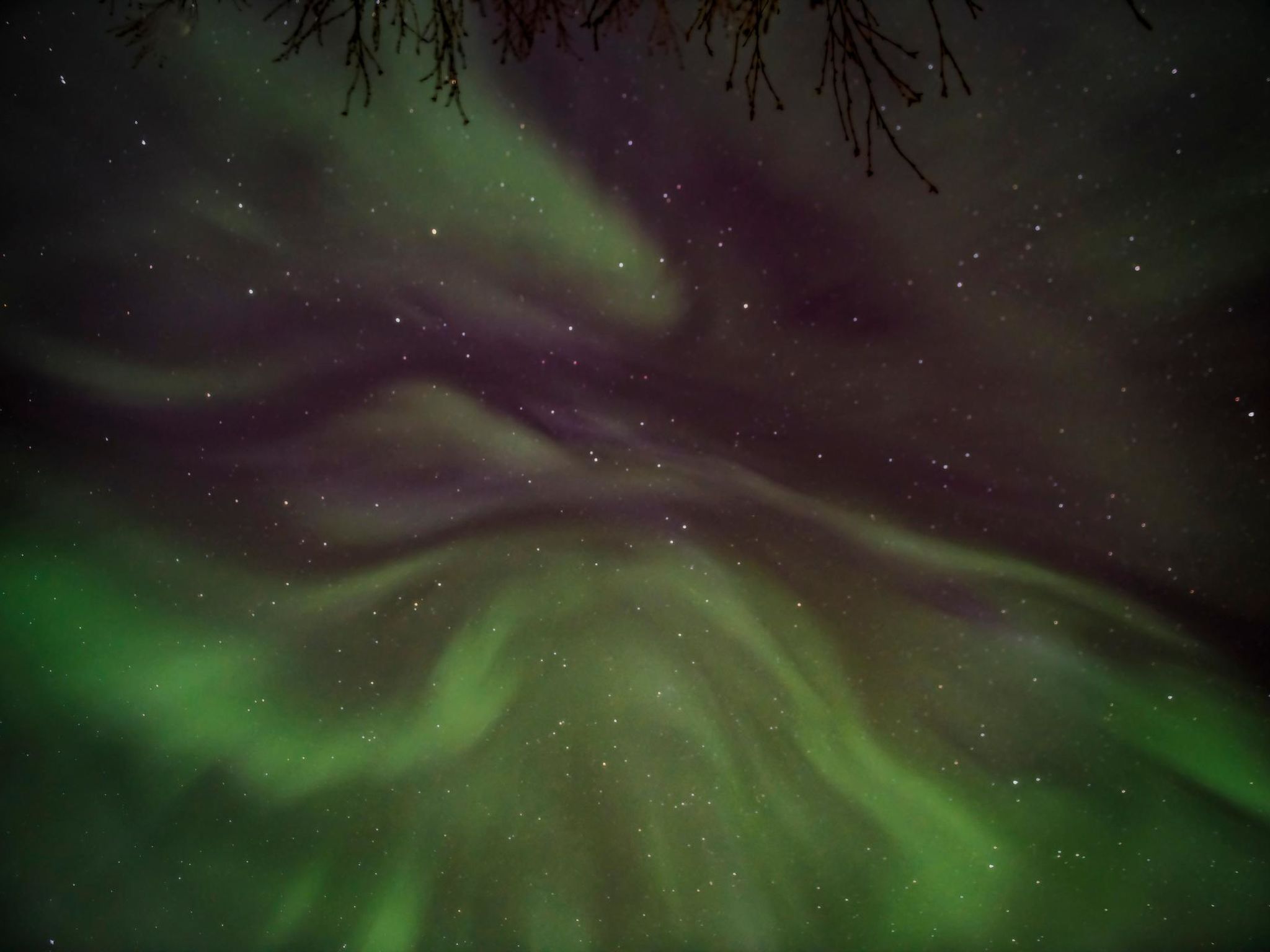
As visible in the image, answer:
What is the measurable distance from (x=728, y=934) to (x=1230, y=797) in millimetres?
2092

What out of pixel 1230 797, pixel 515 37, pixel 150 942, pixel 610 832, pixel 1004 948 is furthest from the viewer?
pixel 150 942

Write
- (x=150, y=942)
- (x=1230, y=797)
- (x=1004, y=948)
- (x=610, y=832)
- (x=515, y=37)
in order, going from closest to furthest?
(x=515, y=37) < (x=1230, y=797) < (x=1004, y=948) < (x=610, y=832) < (x=150, y=942)

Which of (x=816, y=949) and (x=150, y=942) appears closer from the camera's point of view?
(x=816, y=949)

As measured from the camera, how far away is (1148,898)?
2.78m

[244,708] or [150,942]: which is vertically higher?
[244,708]

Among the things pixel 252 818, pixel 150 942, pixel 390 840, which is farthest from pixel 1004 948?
pixel 150 942

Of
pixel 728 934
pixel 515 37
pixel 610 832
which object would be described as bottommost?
pixel 728 934

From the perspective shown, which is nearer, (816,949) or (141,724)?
(816,949)

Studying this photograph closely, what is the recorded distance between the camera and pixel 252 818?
3.27 metres

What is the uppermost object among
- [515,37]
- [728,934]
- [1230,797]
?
[515,37]

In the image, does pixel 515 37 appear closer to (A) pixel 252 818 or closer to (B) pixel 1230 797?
(A) pixel 252 818

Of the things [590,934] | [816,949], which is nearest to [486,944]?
[590,934]

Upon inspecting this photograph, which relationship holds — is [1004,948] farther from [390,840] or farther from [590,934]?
[390,840]

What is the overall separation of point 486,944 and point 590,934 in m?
0.51
